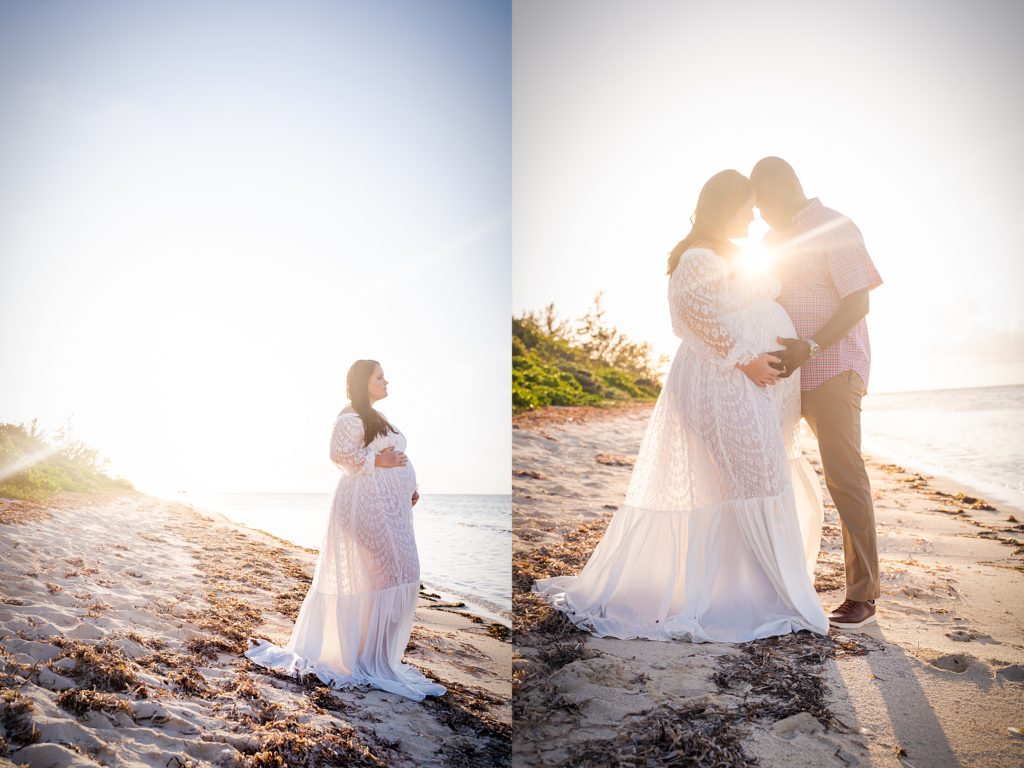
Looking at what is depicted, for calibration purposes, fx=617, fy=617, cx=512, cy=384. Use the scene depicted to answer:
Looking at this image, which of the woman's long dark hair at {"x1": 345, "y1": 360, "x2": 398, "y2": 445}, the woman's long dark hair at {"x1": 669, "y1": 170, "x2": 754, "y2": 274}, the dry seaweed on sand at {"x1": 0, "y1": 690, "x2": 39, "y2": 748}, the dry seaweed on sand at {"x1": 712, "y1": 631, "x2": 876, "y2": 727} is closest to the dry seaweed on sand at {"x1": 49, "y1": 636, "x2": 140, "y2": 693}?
the dry seaweed on sand at {"x1": 0, "y1": 690, "x2": 39, "y2": 748}

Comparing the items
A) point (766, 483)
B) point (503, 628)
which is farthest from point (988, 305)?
point (503, 628)

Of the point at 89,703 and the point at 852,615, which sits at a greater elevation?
the point at 852,615

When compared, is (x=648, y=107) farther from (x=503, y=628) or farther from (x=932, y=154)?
(x=503, y=628)

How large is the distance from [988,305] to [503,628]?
322 cm

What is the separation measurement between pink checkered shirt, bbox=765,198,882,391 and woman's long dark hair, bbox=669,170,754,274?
0.23 meters

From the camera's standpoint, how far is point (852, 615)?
204 cm

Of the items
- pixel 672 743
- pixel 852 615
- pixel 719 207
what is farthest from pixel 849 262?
pixel 672 743

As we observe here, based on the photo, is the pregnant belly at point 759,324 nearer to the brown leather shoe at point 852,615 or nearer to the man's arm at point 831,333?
the man's arm at point 831,333

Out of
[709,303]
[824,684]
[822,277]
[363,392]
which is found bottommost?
[824,684]

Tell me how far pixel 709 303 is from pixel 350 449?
1671 mm

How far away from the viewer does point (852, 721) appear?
1.56 metres

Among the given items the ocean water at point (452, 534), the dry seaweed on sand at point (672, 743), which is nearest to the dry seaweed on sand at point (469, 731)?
the dry seaweed on sand at point (672, 743)

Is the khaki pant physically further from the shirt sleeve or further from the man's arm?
the shirt sleeve

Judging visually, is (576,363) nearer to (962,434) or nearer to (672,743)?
(962,434)
